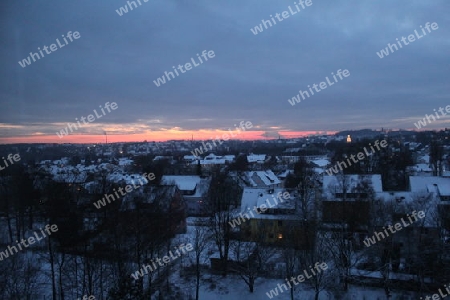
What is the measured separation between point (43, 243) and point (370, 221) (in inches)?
665

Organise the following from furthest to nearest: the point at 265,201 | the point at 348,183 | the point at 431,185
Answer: the point at 348,183
the point at 431,185
the point at 265,201

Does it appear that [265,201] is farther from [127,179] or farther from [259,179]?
[127,179]

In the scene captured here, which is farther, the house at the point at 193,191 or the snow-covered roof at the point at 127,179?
the snow-covered roof at the point at 127,179

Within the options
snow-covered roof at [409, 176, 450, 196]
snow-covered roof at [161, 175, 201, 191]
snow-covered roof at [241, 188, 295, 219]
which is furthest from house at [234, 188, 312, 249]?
snow-covered roof at [161, 175, 201, 191]

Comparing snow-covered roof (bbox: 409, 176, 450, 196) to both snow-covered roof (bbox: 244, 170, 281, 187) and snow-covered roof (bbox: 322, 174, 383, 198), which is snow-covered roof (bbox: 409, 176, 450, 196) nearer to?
snow-covered roof (bbox: 322, 174, 383, 198)

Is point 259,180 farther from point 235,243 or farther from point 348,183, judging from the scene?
point 235,243

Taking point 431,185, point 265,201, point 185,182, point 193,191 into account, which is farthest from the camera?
point 185,182

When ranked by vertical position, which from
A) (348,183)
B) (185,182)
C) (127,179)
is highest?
(127,179)

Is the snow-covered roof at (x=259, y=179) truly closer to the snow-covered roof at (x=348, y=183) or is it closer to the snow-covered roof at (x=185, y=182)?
the snow-covered roof at (x=185, y=182)

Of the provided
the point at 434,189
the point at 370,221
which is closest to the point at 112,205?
the point at 370,221

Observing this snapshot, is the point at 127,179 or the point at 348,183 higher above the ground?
the point at 127,179

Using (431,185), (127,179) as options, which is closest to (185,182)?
(127,179)

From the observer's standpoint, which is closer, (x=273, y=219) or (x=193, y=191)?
(x=273, y=219)

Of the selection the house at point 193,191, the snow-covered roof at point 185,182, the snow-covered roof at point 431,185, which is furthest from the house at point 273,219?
the snow-covered roof at point 185,182
